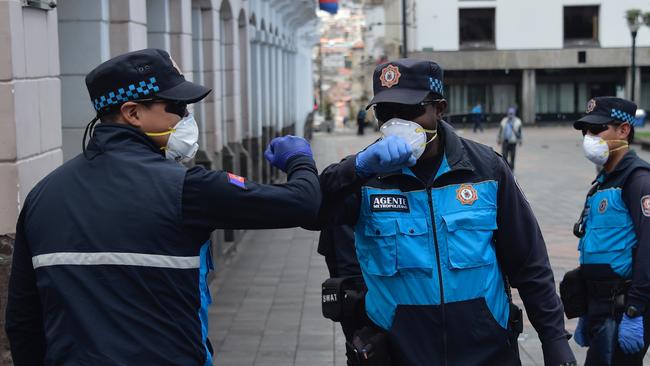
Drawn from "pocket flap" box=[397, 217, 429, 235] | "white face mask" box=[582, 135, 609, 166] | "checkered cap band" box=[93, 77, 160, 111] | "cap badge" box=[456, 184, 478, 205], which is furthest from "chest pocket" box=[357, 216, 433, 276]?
"white face mask" box=[582, 135, 609, 166]

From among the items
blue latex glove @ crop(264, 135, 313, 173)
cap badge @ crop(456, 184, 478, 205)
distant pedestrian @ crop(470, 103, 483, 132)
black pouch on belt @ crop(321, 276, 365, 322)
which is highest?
blue latex glove @ crop(264, 135, 313, 173)

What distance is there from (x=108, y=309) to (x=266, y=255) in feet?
35.4

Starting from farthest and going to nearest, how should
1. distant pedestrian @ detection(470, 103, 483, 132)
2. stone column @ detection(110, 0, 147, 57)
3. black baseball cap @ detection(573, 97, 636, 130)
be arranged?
distant pedestrian @ detection(470, 103, 483, 132)
stone column @ detection(110, 0, 147, 57)
black baseball cap @ detection(573, 97, 636, 130)

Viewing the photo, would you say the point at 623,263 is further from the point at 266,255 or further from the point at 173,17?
the point at 266,255

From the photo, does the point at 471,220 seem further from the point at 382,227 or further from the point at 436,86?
the point at 436,86

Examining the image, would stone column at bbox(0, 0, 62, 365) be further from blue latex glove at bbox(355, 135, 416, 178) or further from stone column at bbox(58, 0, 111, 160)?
blue latex glove at bbox(355, 135, 416, 178)

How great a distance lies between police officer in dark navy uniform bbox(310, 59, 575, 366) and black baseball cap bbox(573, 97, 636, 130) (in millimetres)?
1899

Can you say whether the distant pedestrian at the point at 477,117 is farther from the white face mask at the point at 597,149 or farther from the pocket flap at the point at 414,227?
the pocket flap at the point at 414,227

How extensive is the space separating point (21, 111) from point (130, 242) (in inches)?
111

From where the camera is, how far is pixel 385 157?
11.0 ft

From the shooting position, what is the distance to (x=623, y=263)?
5188 millimetres

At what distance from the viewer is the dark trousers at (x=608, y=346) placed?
5109 millimetres

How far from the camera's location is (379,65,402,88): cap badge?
3.78 m

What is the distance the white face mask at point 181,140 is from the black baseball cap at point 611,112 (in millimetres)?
2959
